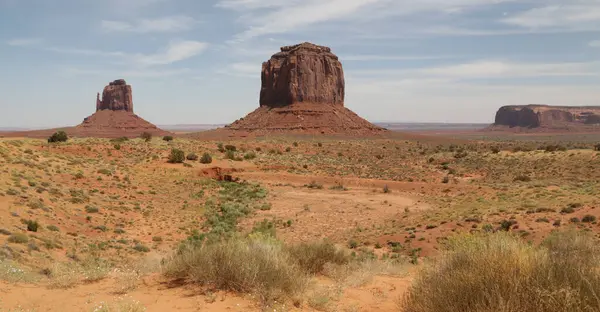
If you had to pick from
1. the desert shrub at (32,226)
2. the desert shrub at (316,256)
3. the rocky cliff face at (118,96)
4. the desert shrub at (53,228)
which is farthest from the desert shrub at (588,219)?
the rocky cliff face at (118,96)

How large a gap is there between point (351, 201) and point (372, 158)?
32.6 metres

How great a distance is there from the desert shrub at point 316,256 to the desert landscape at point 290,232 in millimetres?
50

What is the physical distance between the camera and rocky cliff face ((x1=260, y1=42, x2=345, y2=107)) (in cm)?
11806

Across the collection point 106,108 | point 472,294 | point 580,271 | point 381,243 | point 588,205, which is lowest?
point 381,243

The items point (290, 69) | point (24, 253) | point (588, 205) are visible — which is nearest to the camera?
point (24, 253)

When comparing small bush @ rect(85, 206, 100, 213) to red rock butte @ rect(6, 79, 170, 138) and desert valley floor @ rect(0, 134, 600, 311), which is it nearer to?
desert valley floor @ rect(0, 134, 600, 311)

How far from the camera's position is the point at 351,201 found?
2822cm

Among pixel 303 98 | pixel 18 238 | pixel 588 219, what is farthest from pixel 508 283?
pixel 303 98

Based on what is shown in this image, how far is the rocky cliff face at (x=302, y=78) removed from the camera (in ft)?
387

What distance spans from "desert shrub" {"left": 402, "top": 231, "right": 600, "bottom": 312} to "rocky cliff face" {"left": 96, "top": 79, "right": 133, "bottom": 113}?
166530 mm

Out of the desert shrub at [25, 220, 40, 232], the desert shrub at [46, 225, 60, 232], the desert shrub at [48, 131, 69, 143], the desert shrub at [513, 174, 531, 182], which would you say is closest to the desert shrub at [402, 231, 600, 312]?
the desert shrub at [25, 220, 40, 232]

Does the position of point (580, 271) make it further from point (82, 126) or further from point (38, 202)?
point (82, 126)

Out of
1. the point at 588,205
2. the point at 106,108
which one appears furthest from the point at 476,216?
the point at 106,108

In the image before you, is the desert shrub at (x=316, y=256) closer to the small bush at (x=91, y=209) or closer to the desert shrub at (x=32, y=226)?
the desert shrub at (x=32, y=226)
